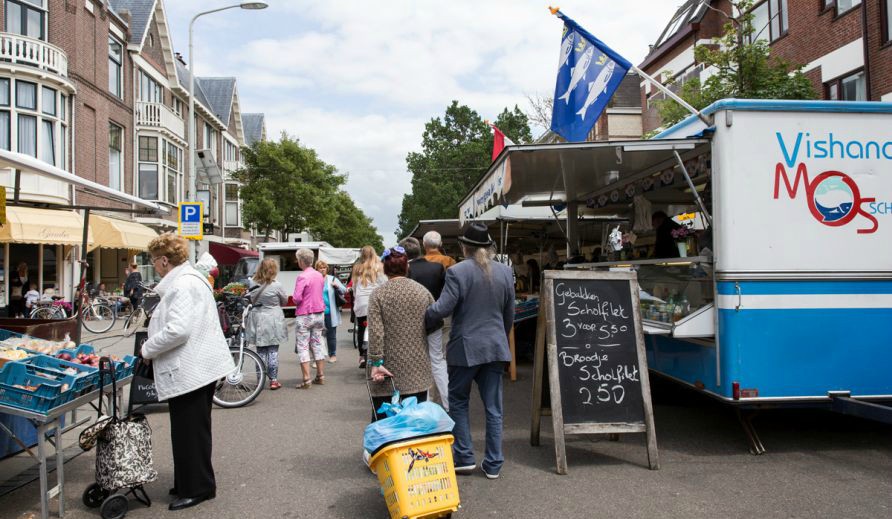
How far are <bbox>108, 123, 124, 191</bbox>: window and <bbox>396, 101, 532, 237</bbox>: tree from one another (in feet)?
75.5

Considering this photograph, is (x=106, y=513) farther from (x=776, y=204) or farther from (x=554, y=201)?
(x=554, y=201)

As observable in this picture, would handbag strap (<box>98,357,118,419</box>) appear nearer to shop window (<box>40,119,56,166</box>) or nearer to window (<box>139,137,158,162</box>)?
shop window (<box>40,119,56,166</box>)

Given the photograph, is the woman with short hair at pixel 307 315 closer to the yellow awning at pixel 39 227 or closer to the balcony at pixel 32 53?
the yellow awning at pixel 39 227

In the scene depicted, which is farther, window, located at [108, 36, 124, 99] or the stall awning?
window, located at [108, 36, 124, 99]

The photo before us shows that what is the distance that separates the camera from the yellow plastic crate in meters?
3.68

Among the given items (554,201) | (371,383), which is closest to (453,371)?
(371,383)

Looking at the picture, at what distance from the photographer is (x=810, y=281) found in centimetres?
526

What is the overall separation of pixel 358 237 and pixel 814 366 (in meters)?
68.1

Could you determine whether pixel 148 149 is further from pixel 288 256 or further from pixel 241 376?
pixel 241 376

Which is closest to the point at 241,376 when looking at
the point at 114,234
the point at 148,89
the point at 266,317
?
the point at 266,317

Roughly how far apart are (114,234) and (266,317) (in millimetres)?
16266

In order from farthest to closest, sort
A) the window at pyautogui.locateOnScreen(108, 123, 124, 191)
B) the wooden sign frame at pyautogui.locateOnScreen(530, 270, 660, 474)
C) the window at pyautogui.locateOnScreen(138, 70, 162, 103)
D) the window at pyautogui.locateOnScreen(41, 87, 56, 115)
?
1. the window at pyautogui.locateOnScreen(138, 70, 162, 103)
2. the window at pyautogui.locateOnScreen(108, 123, 124, 191)
3. the window at pyautogui.locateOnScreen(41, 87, 56, 115)
4. the wooden sign frame at pyautogui.locateOnScreen(530, 270, 660, 474)

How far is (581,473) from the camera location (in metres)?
4.94

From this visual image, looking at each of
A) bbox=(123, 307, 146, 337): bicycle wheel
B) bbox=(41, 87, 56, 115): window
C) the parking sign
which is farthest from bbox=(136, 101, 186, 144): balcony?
the parking sign
